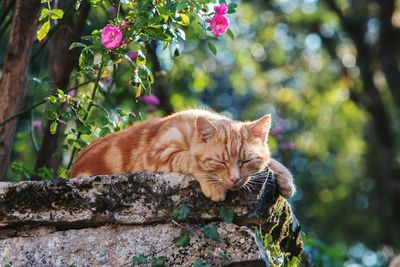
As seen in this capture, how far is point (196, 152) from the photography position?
4.46 m

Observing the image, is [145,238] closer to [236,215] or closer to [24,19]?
[236,215]

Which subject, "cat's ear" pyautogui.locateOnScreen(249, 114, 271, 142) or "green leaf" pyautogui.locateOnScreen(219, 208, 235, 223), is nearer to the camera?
"green leaf" pyautogui.locateOnScreen(219, 208, 235, 223)

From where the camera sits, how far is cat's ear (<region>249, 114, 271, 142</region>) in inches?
183

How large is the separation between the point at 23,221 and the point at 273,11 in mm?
13557

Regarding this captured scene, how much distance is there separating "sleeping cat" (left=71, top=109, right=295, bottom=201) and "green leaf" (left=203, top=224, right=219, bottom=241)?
144mm

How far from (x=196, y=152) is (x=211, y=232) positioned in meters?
0.63

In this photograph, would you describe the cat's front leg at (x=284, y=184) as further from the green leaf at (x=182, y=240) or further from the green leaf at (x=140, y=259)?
the green leaf at (x=140, y=259)

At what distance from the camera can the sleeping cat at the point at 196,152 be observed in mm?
4273

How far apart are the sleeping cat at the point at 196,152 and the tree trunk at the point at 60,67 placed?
1.37m

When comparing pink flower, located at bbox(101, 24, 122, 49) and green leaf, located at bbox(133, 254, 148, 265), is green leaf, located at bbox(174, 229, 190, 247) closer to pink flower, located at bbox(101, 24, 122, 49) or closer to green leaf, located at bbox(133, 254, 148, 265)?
green leaf, located at bbox(133, 254, 148, 265)

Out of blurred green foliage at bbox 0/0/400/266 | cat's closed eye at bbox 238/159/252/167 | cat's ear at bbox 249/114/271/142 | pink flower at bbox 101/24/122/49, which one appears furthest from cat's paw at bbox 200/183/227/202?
blurred green foliage at bbox 0/0/400/266

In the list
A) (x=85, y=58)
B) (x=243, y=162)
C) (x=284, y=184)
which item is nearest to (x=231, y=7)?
(x=85, y=58)

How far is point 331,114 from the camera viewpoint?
18188 millimetres

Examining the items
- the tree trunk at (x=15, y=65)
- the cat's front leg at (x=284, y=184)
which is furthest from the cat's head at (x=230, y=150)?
the tree trunk at (x=15, y=65)
